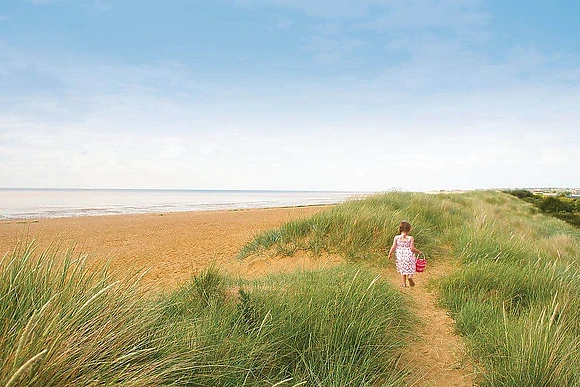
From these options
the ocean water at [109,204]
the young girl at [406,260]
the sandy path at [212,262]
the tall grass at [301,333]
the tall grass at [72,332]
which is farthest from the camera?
the ocean water at [109,204]

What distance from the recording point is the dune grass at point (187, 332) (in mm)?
2008

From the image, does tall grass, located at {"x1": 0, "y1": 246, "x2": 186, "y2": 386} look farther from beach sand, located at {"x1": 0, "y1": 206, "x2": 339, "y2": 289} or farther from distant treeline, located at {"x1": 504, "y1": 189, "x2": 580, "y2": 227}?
distant treeline, located at {"x1": 504, "y1": 189, "x2": 580, "y2": 227}

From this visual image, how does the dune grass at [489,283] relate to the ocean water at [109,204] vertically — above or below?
below

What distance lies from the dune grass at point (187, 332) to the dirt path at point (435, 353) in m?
0.21

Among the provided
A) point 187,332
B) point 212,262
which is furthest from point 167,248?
point 187,332

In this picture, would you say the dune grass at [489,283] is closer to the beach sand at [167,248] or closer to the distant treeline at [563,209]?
the beach sand at [167,248]

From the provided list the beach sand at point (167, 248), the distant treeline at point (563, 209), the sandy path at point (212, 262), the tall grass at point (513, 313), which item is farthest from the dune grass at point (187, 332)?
the distant treeline at point (563, 209)

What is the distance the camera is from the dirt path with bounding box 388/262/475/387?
140 inches

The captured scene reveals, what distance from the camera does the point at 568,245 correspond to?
13.1m

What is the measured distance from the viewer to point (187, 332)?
2.80 m

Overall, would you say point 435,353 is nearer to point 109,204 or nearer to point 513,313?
point 513,313

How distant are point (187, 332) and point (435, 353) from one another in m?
2.65

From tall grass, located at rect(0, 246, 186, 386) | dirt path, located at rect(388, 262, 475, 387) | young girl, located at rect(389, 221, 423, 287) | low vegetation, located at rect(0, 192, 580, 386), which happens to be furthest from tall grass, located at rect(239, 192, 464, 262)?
tall grass, located at rect(0, 246, 186, 386)

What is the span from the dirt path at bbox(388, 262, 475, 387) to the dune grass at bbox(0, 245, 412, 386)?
0.21 meters
